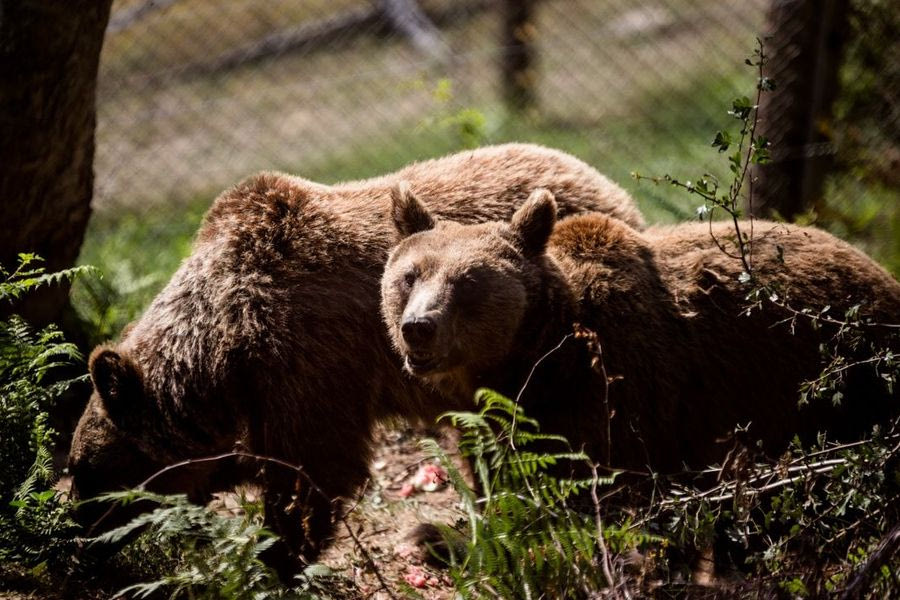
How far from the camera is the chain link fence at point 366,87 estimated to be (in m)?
11.7

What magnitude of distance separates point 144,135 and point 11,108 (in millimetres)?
7916

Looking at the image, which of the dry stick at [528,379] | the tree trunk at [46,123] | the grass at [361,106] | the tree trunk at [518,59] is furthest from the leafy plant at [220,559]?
the tree trunk at [518,59]

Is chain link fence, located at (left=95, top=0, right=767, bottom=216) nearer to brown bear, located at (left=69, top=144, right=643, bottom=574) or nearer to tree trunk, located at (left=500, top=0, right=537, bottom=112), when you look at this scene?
tree trunk, located at (left=500, top=0, right=537, bottom=112)

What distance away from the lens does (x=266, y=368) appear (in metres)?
4.93

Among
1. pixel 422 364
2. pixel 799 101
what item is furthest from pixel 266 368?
pixel 799 101

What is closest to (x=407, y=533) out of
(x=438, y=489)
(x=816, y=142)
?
(x=438, y=489)

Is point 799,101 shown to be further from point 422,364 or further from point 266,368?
point 266,368

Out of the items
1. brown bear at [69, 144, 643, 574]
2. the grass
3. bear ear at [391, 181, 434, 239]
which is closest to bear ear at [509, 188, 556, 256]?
bear ear at [391, 181, 434, 239]

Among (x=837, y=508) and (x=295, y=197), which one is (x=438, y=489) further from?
(x=837, y=508)

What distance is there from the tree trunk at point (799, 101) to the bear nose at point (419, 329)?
4.37m

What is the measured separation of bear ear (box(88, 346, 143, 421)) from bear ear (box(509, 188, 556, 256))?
6.68ft

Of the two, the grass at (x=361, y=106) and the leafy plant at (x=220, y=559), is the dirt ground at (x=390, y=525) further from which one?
the grass at (x=361, y=106)

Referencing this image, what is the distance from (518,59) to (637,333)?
29.8 ft

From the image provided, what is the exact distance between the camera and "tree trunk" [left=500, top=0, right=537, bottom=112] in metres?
12.4
